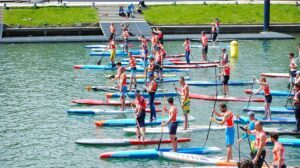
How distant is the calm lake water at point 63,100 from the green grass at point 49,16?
758 cm

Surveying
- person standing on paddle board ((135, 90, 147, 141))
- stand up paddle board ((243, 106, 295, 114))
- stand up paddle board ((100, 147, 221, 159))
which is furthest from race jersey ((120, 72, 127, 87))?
stand up paddle board ((100, 147, 221, 159))

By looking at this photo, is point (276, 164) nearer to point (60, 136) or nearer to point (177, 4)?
point (60, 136)

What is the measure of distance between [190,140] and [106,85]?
→ 582 inches

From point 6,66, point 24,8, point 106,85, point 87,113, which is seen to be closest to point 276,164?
point 87,113

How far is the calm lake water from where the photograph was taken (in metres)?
30.1

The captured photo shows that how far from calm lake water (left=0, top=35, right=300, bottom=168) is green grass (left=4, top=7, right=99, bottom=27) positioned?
7.58 meters

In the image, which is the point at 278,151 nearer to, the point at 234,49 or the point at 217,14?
the point at 234,49

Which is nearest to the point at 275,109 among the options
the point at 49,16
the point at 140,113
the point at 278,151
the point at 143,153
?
the point at 140,113

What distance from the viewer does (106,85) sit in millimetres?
45750

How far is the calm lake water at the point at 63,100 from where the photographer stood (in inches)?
1184

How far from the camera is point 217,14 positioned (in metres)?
76.0

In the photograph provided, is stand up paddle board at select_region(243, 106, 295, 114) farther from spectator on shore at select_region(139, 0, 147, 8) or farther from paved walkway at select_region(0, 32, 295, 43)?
spectator on shore at select_region(139, 0, 147, 8)

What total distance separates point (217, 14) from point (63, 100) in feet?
124

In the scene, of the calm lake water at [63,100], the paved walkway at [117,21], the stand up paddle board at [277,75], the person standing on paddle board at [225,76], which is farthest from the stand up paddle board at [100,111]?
the paved walkway at [117,21]
